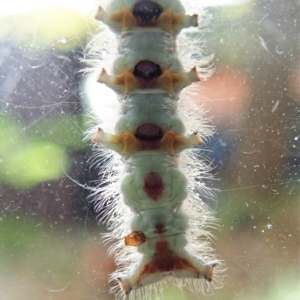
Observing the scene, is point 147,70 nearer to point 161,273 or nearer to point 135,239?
point 135,239

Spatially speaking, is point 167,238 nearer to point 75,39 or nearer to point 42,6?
point 75,39

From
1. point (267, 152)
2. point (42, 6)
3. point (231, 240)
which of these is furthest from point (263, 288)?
point (42, 6)

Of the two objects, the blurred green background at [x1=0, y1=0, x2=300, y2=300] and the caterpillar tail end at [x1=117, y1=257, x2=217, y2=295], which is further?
the blurred green background at [x1=0, y1=0, x2=300, y2=300]

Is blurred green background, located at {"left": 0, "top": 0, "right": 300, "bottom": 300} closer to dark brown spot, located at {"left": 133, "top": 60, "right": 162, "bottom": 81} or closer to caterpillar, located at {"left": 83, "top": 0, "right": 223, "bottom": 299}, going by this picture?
caterpillar, located at {"left": 83, "top": 0, "right": 223, "bottom": 299}

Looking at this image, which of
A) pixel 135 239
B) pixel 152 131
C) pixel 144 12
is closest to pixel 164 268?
pixel 135 239

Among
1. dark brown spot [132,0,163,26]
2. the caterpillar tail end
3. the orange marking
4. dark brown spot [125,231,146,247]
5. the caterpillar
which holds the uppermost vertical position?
dark brown spot [132,0,163,26]

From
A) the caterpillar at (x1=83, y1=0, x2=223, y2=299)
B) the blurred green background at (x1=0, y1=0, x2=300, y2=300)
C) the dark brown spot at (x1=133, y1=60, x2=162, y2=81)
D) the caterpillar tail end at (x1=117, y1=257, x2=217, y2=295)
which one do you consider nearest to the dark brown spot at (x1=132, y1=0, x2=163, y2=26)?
the caterpillar at (x1=83, y1=0, x2=223, y2=299)

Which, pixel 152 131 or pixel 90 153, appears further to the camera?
pixel 90 153
